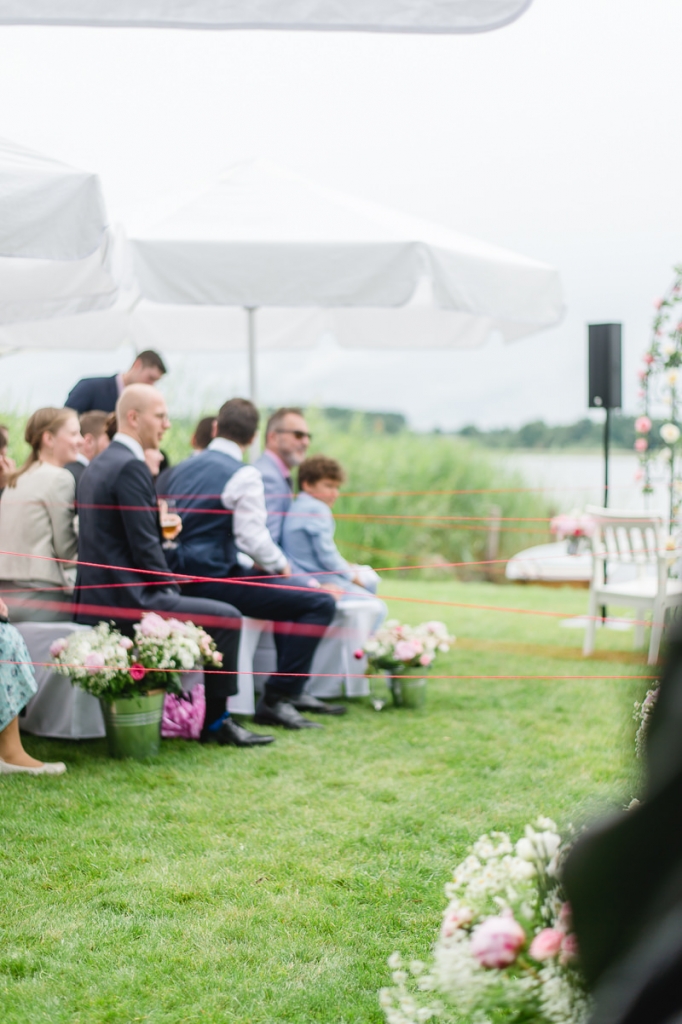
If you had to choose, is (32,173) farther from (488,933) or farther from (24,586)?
(488,933)

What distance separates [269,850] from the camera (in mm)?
3369

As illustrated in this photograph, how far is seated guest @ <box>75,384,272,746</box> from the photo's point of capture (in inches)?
171

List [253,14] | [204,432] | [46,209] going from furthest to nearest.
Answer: [204,432]
[46,209]
[253,14]

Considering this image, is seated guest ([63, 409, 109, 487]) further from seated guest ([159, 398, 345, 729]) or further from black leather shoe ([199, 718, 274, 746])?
black leather shoe ([199, 718, 274, 746])

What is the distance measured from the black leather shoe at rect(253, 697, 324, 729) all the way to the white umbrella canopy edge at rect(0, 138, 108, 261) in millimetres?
2438

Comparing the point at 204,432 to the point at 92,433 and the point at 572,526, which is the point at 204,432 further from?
the point at 572,526

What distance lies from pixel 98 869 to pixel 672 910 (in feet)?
9.15

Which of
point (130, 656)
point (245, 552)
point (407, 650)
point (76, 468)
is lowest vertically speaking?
point (407, 650)

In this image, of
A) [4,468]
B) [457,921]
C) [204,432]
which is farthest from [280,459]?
[457,921]

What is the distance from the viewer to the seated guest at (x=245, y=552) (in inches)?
194

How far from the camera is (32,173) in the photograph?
373 centimetres

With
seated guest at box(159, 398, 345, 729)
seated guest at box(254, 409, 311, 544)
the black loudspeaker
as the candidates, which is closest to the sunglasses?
seated guest at box(254, 409, 311, 544)

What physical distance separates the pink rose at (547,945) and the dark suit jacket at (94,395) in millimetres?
5634

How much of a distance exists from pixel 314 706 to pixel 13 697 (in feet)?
5.82
